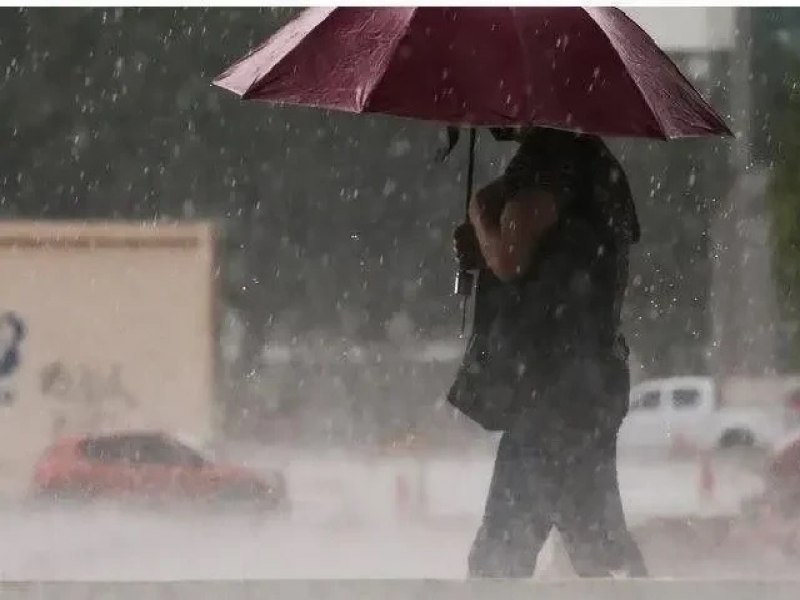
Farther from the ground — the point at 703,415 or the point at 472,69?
the point at 472,69

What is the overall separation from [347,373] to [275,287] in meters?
0.22

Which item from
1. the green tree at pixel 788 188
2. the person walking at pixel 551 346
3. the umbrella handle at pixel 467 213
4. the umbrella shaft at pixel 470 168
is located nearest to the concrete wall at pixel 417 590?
the person walking at pixel 551 346

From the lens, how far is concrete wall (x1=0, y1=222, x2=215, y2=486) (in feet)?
7.04

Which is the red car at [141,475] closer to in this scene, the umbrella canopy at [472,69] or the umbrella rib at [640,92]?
the umbrella canopy at [472,69]

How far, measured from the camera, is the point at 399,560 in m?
1.98

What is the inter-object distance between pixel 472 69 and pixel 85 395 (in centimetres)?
115

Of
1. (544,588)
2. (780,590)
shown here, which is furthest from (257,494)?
(780,590)

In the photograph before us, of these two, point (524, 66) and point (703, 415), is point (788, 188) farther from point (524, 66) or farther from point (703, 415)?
point (524, 66)

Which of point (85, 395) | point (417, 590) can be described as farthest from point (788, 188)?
A: point (85, 395)

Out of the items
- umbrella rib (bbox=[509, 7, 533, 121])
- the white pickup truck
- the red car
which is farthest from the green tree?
the red car

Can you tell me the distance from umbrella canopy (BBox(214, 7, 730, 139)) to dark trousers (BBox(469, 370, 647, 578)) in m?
0.47

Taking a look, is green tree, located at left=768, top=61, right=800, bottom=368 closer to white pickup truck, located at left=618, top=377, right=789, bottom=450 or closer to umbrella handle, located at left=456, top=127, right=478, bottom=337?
white pickup truck, located at left=618, top=377, right=789, bottom=450

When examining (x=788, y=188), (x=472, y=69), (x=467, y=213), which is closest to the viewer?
(x=472, y=69)

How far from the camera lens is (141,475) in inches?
83.6
